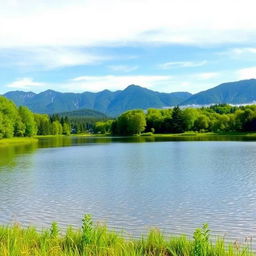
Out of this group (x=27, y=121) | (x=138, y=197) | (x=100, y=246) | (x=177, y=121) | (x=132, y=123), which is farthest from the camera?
(x=132, y=123)

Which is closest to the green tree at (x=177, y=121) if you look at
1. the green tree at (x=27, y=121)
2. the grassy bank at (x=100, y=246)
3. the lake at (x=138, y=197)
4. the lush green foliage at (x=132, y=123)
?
the lush green foliage at (x=132, y=123)

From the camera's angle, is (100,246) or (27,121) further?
(27,121)

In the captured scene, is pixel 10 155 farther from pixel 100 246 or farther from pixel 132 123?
pixel 132 123

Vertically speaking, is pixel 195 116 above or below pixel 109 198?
above

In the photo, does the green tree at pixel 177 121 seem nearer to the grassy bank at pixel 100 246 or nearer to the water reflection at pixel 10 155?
the water reflection at pixel 10 155

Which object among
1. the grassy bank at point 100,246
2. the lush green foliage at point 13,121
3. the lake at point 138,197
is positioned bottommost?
the lake at point 138,197

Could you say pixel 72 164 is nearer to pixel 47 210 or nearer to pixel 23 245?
pixel 47 210

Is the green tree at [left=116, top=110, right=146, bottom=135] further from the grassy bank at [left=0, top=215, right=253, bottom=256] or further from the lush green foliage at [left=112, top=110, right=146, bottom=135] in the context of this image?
the grassy bank at [left=0, top=215, right=253, bottom=256]

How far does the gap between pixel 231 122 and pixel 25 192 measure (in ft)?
504

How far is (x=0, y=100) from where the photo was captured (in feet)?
415

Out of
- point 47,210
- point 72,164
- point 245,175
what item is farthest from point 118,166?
point 47,210

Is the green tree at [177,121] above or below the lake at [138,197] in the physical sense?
above

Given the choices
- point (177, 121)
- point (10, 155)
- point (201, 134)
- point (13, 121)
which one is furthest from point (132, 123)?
point (10, 155)

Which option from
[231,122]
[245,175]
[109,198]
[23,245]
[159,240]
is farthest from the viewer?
[231,122]
